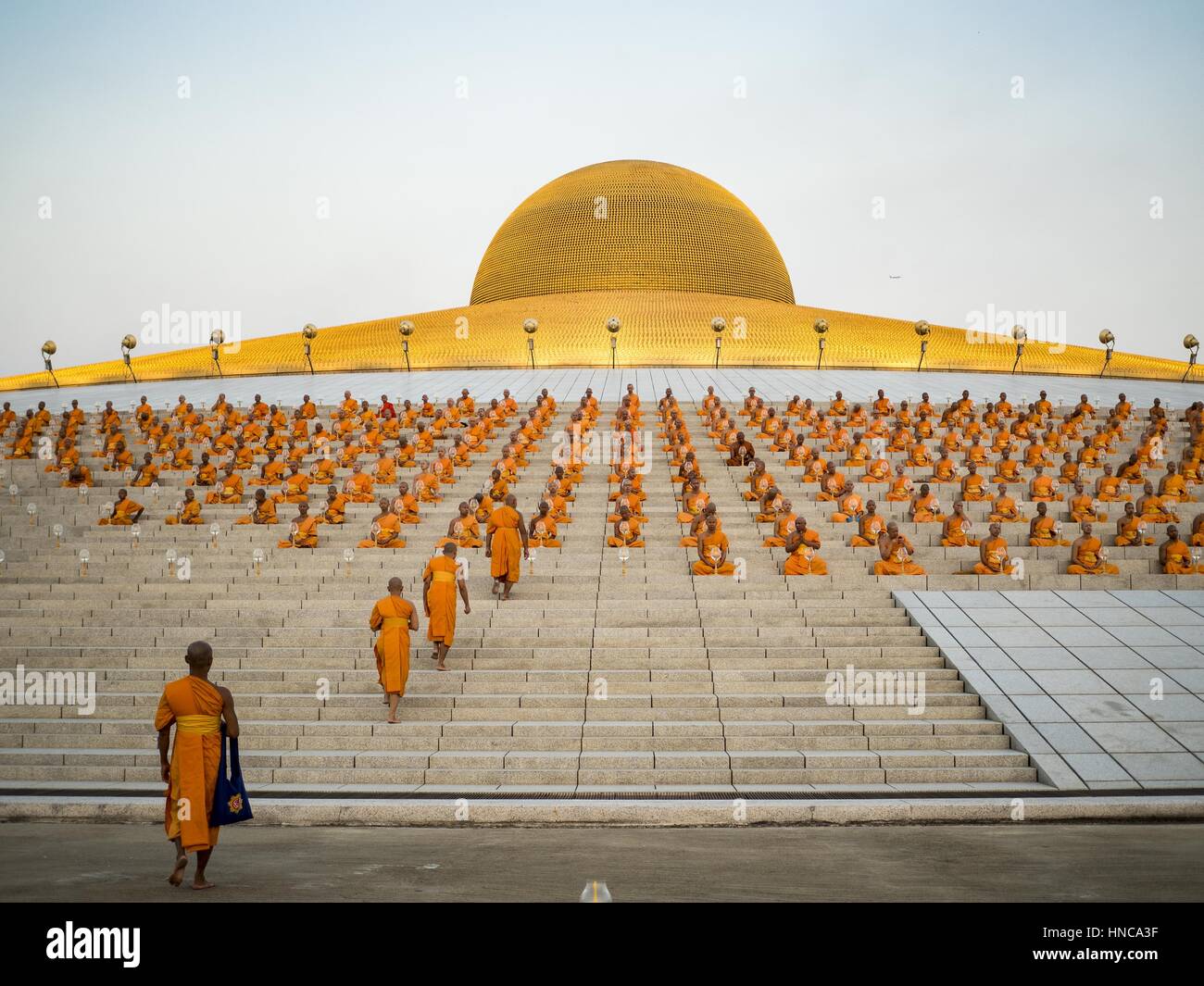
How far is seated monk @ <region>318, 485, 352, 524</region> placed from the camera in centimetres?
1545

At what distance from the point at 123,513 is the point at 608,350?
17770 millimetres

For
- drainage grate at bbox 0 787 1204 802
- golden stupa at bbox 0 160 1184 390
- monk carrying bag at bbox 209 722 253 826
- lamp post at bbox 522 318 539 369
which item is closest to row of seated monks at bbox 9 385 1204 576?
drainage grate at bbox 0 787 1204 802

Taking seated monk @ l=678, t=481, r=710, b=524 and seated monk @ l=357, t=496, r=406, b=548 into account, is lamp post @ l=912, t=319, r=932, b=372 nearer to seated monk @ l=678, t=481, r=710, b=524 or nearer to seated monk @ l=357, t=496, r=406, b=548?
seated monk @ l=678, t=481, r=710, b=524

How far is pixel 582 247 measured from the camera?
43.3 meters

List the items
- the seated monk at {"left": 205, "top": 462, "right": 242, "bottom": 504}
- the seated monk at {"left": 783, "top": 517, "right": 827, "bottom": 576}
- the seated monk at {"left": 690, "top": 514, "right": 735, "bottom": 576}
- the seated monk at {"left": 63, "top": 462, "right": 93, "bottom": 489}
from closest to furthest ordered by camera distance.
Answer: the seated monk at {"left": 783, "top": 517, "right": 827, "bottom": 576}, the seated monk at {"left": 690, "top": 514, "right": 735, "bottom": 576}, the seated monk at {"left": 205, "top": 462, "right": 242, "bottom": 504}, the seated monk at {"left": 63, "top": 462, "right": 93, "bottom": 489}

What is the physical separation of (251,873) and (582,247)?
38.6 m

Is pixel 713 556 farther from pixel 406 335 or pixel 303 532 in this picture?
pixel 406 335

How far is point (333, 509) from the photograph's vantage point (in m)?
15.5

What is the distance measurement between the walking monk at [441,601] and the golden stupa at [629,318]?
20.5m

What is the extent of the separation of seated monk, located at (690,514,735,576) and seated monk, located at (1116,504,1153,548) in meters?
4.78

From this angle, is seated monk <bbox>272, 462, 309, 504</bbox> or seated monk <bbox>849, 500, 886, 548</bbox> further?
seated monk <bbox>272, 462, 309, 504</bbox>

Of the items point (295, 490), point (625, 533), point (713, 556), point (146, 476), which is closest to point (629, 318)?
point (146, 476)

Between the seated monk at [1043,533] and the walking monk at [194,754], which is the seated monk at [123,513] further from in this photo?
the seated monk at [1043,533]
